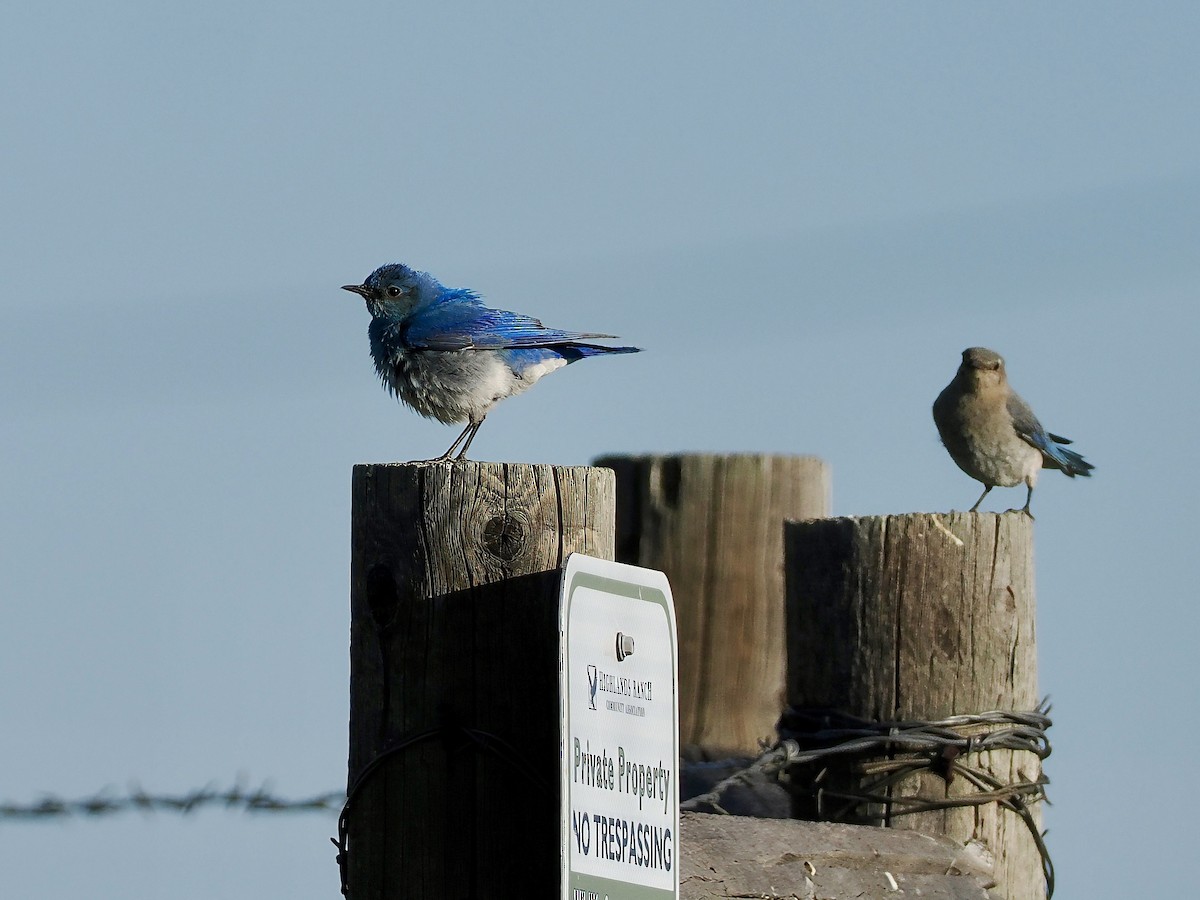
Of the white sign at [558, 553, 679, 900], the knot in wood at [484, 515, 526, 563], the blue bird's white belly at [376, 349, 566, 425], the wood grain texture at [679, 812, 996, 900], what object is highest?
the blue bird's white belly at [376, 349, 566, 425]

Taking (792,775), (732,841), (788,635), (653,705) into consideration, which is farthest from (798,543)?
(653,705)

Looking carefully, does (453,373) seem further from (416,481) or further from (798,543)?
(416,481)

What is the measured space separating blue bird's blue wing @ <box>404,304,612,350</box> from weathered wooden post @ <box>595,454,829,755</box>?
1184mm

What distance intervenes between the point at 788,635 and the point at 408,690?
1723 mm

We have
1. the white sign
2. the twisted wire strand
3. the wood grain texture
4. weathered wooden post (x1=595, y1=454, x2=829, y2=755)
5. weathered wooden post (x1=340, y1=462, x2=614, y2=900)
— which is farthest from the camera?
weathered wooden post (x1=595, y1=454, x2=829, y2=755)

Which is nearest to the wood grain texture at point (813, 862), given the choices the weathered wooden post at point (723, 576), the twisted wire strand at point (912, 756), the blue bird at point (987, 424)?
the twisted wire strand at point (912, 756)

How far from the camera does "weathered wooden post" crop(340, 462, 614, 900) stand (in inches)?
121

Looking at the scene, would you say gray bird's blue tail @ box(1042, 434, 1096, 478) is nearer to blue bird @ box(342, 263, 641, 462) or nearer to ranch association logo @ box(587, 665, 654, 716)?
blue bird @ box(342, 263, 641, 462)

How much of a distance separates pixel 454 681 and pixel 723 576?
8.73 ft

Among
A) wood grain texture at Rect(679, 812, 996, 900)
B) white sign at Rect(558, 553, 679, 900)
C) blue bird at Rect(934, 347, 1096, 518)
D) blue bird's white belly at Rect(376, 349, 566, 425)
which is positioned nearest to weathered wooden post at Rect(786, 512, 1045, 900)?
wood grain texture at Rect(679, 812, 996, 900)

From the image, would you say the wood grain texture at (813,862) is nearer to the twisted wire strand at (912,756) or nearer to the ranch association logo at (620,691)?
the twisted wire strand at (912,756)

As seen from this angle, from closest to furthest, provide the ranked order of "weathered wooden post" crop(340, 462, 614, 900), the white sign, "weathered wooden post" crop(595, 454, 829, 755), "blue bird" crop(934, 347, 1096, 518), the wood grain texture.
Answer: the white sign < "weathered wooden post" crop(340, 462, 614, 900) < the wood grain texture < "weathered wooden post" crop(595, 454, 829, 755) < "blue bird" crop(934, 347, 1096, 518)

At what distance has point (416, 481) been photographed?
10.5 feet

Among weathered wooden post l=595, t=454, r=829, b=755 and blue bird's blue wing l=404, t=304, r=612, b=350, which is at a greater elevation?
blue bird's blue wing l=404, t=304, r=612, b=350
